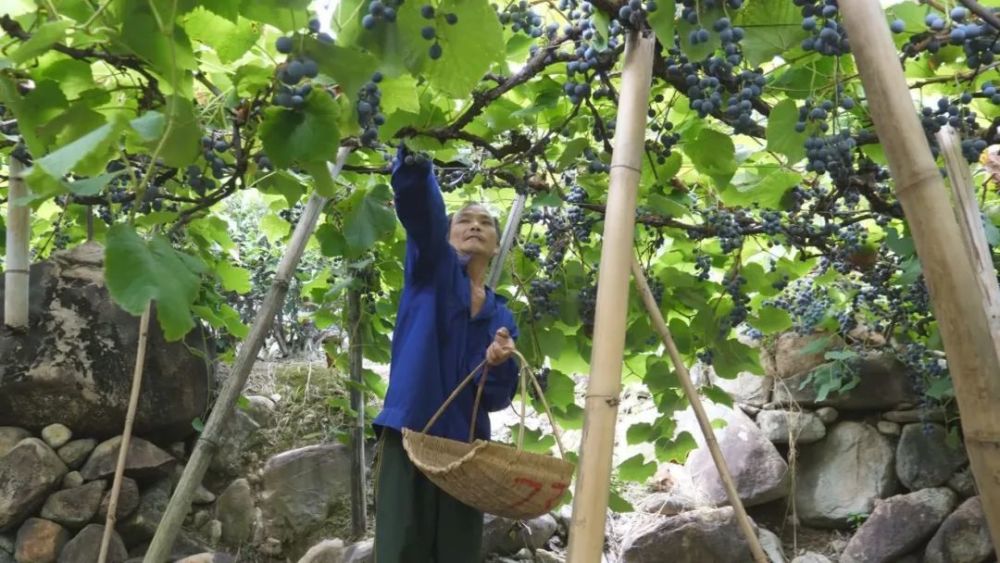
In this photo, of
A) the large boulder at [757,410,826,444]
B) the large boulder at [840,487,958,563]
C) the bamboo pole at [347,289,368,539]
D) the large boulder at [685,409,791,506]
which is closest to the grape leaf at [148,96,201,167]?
the bamboo pole at [347,289,368,539]

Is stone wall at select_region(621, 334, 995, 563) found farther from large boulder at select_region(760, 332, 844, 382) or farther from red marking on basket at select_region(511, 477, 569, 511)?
red marking on basket at select_region(511, 477, 569, 511)

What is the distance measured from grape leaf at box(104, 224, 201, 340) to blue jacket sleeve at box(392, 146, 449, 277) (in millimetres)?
834

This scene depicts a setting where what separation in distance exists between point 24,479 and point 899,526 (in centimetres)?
342

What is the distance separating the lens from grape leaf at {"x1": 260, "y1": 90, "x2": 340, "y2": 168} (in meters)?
1.07

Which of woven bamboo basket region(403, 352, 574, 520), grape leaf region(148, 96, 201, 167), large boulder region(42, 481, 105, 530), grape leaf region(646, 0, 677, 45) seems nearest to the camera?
grape leaf region(148, 96, 201, 167)

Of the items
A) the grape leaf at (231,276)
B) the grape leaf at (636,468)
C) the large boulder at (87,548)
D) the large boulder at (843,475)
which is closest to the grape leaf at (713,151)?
the grape leaf at (636,468)

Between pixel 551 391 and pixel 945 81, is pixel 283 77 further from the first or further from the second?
pixel 551 391

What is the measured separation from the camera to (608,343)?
927 mm

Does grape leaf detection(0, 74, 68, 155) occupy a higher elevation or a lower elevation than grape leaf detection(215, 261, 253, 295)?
lower

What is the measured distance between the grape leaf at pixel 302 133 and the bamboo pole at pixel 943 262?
597 mm

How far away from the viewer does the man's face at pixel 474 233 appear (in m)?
2.16

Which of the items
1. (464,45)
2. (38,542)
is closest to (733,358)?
(464,45)

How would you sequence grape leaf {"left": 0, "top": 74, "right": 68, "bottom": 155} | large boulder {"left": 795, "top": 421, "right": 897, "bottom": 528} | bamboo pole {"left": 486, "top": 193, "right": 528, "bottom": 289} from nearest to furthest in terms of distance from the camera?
grape leaf {"left": 0, "top": 74, "right": 68, "bottom": 155}, bamboo pole {"left": 486, "top": 193, "right": 528, "bottom": 289}, large boulder {"left": 795, "top": 421, "right": 897, "bottom": 528}

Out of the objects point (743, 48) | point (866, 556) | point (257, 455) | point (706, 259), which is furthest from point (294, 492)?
point (743, 48)
